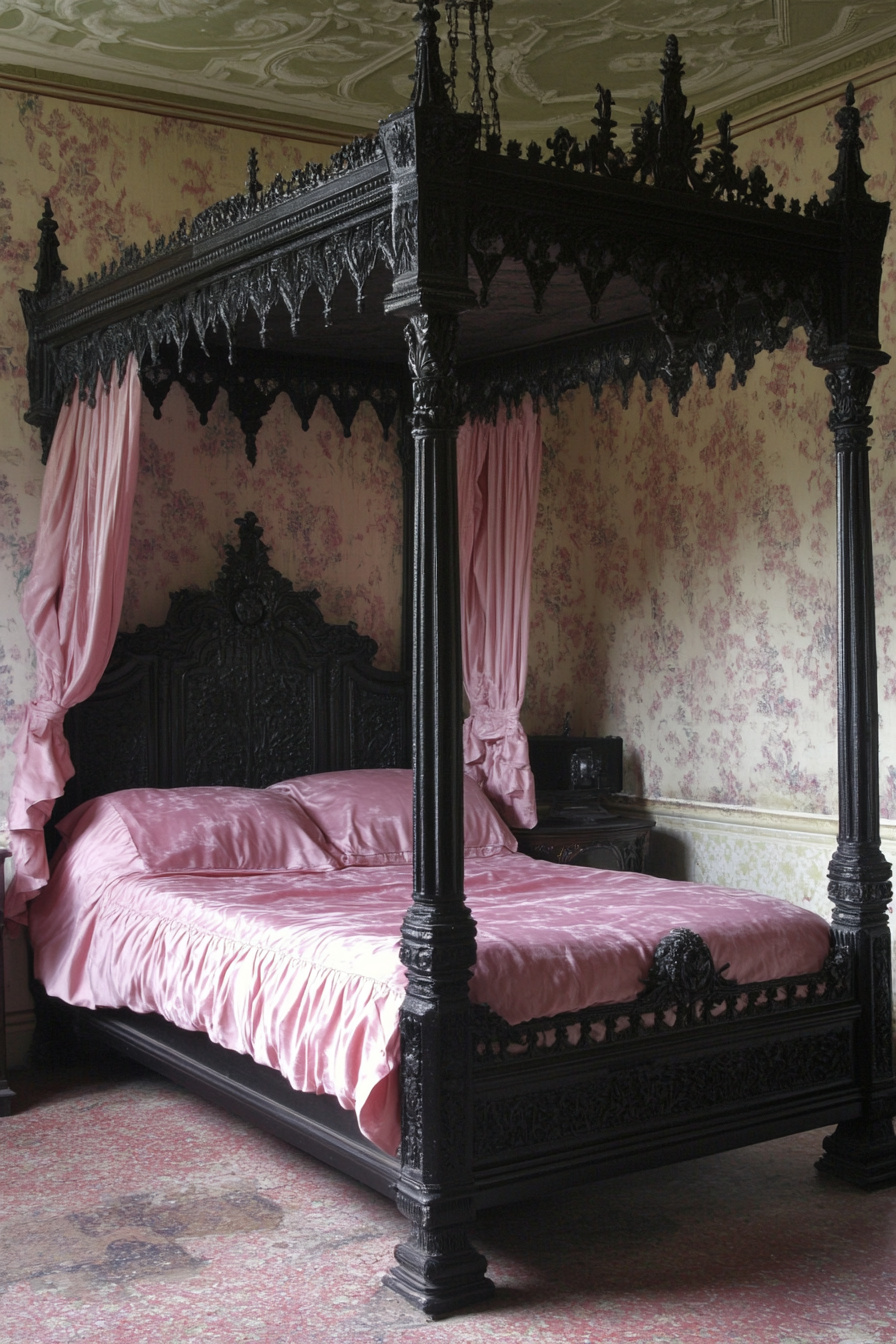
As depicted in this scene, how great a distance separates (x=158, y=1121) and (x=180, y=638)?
1.86 metres

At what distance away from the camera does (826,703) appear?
219 inches

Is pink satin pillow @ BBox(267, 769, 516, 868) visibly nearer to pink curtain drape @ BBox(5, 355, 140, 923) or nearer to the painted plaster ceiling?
pink curtain drape @ BBox(5, 355, 140, 923)

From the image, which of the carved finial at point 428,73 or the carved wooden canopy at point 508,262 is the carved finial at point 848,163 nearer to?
the carved wooden canopy at point 508,262

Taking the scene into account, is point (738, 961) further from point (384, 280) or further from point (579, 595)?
point (579, 595)

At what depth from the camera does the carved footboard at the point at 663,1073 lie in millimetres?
3439

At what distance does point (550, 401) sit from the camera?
546 centimetres

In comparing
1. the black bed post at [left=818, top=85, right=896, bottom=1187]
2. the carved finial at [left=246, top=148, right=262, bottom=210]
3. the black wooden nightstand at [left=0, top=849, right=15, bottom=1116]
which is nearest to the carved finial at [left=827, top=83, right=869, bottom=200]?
the black bed post at [left=818, top=85, right=896, bottom=1187]

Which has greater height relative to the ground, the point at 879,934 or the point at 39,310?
the point at 39,310

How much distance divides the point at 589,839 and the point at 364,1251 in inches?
98.4

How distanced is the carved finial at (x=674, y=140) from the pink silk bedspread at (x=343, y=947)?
2.01 m

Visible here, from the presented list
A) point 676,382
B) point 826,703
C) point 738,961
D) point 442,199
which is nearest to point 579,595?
point 826,703

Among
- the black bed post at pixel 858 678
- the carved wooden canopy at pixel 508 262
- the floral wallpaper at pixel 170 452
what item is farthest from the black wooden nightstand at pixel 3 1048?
the black bed post at pixel 858 678

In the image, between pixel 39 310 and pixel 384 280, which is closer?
pixel 384 280

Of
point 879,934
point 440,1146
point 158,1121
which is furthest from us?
point 158,1121
